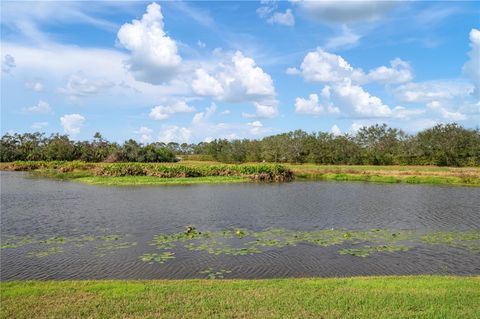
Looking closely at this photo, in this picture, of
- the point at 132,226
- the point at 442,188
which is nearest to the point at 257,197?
the point at 132,226

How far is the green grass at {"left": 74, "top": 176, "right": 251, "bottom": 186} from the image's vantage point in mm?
46188

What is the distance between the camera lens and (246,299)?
960 centimetres

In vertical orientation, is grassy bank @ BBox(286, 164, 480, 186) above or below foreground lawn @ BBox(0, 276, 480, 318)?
above

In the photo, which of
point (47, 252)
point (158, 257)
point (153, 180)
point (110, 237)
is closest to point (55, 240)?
point (47, 252)

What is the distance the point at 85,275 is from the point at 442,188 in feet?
127

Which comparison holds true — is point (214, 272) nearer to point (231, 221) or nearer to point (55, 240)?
point (55, 240)

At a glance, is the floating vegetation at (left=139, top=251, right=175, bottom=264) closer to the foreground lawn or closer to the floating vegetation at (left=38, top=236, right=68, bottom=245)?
the foreground lawn

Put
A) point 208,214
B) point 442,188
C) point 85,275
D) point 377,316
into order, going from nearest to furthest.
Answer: point 377,316
point 85,275
point 208,214
point 442,188

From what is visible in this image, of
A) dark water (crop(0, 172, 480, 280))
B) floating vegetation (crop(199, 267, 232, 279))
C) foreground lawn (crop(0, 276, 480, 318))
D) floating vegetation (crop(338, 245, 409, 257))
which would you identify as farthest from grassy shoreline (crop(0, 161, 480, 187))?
foreground lawn (crop(0, 276, 480, 318))

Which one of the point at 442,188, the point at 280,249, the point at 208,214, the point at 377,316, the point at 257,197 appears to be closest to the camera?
the point at 377,316

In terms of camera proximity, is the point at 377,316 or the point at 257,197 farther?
the point at 257,197

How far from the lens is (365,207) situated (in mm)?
29094

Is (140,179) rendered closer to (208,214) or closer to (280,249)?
(208,214)

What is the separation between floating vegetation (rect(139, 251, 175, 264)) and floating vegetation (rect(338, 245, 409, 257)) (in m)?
6.95
